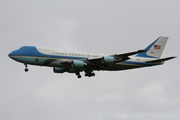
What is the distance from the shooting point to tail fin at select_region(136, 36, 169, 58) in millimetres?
67062

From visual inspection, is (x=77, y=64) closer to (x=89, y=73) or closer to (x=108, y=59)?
(x=108, y=59)

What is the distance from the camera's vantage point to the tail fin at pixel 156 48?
6706 centimetres

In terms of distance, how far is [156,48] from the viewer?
2692 inches

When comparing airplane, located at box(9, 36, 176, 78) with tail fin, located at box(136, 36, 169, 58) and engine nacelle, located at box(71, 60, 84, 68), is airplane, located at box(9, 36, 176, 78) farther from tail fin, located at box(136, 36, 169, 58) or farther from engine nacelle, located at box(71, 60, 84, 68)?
tail fin, located at box(136, 36, 169, 58)

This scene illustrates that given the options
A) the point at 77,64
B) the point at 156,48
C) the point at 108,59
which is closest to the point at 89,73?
the point at 77,64

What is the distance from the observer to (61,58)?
58.2 meters

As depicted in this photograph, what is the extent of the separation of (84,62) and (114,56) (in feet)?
17.2

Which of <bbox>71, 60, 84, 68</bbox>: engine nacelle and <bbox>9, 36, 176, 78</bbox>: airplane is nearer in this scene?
<bbox>9, 36, 176, 78</bbox>: airplane

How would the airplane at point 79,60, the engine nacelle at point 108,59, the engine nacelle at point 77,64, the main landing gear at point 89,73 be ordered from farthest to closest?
the main landing gear at point 89,73
the engine nacelle at point 108,59
the engine nacelle at point 77,64
the airplane at point 79,60

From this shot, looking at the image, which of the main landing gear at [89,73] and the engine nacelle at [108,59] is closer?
the engine nacelle at [108,59]

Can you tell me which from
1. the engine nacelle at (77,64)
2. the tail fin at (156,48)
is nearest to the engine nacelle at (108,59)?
the engine nacelle at (77,64)

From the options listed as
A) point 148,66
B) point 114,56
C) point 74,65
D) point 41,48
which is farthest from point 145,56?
point 41,48

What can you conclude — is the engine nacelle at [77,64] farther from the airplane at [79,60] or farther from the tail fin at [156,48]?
the tail fin at [156,48]

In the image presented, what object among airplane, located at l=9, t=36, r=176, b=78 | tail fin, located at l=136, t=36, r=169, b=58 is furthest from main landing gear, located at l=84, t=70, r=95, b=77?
tail fin, located at l=136, t=36, r=169, b=58
